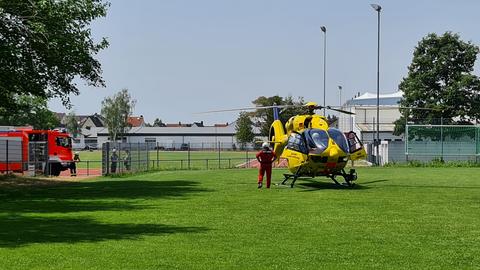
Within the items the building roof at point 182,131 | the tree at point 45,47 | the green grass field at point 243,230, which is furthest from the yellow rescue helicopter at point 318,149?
the building roof at point 182,131

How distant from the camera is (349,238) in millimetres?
10391

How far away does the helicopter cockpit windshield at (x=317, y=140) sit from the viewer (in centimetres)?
2150

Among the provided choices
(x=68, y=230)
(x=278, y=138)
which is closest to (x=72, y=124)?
(x=278, y=138)

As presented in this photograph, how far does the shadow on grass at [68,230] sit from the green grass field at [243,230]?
2 cm

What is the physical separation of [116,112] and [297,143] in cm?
10204

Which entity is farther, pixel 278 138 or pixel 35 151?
pixel 35 151

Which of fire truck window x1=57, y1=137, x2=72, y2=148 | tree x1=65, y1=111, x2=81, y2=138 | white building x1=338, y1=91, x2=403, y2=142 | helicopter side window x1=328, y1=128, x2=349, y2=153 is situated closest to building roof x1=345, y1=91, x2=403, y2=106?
white building x1=338, y1=91, x2=403, y2=142

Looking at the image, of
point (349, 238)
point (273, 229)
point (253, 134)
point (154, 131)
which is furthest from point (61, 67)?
point (154, 131)

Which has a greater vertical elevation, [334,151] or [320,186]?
[334,151]

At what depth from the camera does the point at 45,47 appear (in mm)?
20578

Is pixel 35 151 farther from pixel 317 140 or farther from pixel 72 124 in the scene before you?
pixel 72 124

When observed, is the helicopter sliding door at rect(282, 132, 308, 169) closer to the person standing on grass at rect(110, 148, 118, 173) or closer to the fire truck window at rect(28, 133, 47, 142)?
the person standing on grass at rect(110, 148, 118, 173)

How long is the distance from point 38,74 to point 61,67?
4.79 ft

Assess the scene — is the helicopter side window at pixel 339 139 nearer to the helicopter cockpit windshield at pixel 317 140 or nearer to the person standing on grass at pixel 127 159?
the helicopter cockpit windshield at pixel 317 140
